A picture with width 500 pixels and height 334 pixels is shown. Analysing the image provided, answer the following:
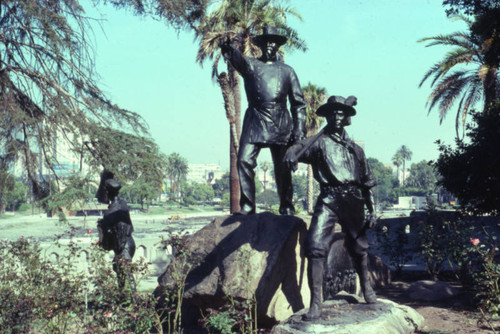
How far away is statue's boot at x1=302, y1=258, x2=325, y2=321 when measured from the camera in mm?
4426

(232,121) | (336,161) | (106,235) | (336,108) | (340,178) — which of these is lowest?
(106,235)

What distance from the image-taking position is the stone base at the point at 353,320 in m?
4.29

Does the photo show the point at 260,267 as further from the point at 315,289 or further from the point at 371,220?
the point at 371,220

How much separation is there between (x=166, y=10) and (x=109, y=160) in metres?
3.08

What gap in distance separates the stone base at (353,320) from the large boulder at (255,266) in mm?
572

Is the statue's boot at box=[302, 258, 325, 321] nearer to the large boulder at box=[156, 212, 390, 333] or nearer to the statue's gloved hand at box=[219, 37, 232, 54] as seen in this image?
the large boulder at box=[156, 212, 390, 333]

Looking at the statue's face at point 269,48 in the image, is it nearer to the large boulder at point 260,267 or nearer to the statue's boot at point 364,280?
the large boulder at point 260,267

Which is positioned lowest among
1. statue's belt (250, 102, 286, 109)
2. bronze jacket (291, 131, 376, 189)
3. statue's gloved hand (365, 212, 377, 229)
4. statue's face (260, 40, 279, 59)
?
statue's gloved hand (365, 212, 377, 229)

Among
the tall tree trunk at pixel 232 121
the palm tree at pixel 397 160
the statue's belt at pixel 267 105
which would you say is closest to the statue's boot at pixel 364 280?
the statue's belt at pixel 267 105

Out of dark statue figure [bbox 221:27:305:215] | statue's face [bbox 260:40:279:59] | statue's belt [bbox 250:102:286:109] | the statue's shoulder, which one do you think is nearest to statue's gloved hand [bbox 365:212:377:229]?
dark statue figure [bbox 221:27:305:215]

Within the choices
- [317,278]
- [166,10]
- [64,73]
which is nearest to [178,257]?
[317,278]

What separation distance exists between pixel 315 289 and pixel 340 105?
1727mm

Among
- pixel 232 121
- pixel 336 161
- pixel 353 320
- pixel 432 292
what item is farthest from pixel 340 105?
pixel 232 121

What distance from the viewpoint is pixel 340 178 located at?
479cm
